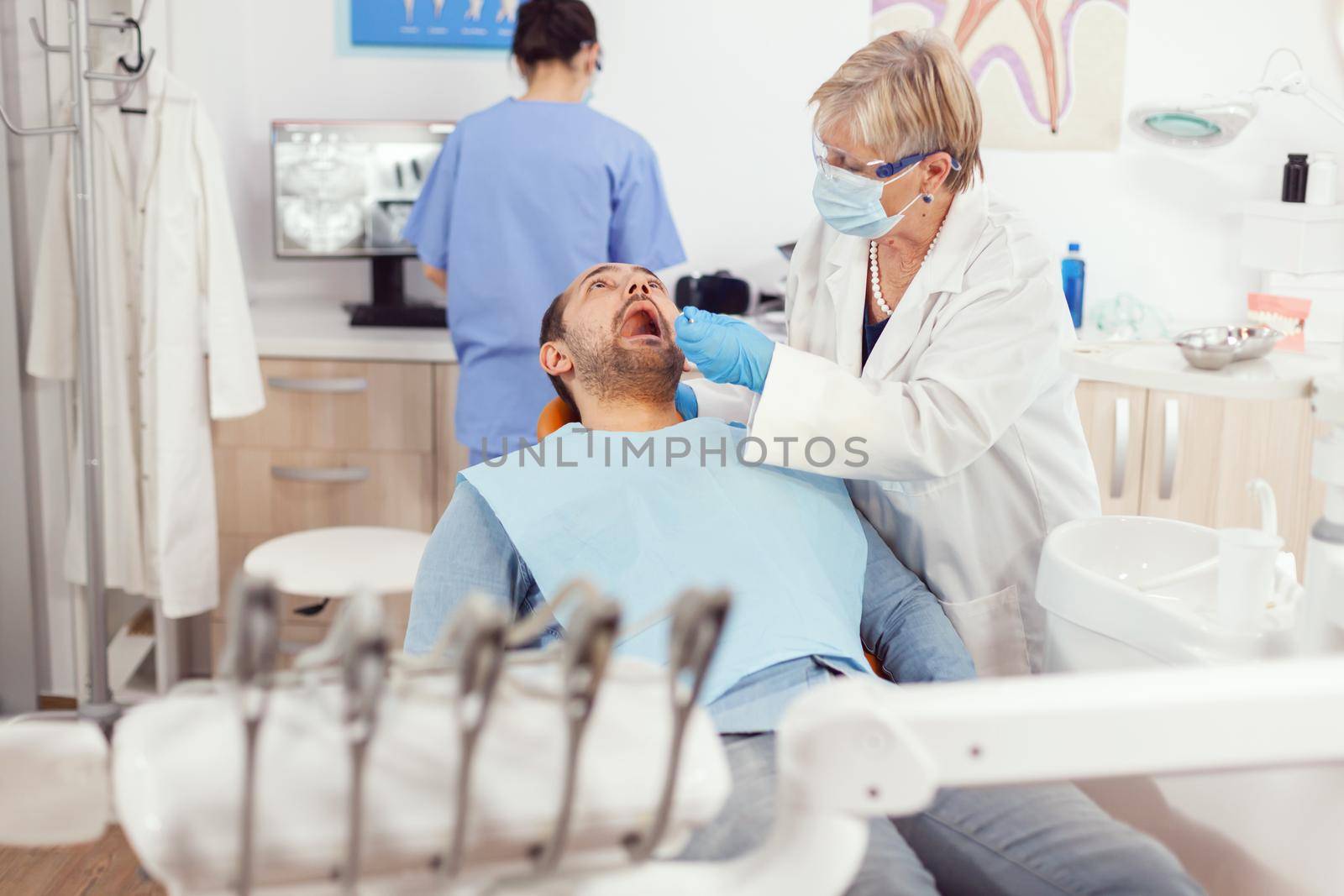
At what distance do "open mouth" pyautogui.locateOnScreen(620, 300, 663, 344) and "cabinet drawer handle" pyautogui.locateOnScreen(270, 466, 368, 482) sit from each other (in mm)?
1142

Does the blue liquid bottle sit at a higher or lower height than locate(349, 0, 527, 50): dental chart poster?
lower

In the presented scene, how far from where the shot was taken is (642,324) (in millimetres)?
1789

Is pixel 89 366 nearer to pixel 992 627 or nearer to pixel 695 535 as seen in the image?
pixel 695 535

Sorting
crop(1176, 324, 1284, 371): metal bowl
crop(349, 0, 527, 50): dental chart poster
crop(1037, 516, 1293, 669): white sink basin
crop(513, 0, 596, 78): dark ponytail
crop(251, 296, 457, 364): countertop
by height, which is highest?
crop(349, 0, 527, 50): dental chart poster

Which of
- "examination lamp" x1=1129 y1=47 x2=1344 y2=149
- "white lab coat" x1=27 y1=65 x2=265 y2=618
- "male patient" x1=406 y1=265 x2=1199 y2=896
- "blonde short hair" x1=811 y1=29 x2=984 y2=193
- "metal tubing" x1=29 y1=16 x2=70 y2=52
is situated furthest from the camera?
"examination lamp" x1=1129 y1=47 x2=1344 y2=149

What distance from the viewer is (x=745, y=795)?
1.19 metres

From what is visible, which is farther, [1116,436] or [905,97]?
[1116,436]

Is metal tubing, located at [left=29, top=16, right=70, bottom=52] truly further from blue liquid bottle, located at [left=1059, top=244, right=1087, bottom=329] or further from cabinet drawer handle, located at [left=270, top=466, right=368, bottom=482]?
blue liquid bottle, located at [left=1059, top=244, right=1087, bottom=329]

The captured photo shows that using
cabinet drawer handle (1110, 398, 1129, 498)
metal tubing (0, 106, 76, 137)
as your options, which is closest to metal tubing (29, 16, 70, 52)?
metal tubing (0, 106, 76, 137)

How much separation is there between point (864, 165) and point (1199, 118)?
1411 mm

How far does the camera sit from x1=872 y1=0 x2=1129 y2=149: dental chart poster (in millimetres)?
2992

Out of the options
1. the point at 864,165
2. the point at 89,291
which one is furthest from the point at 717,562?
the point at 89,291

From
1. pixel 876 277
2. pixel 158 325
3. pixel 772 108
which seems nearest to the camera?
pixel 876 277

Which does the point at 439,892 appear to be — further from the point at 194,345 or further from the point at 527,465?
the point at 194,345
